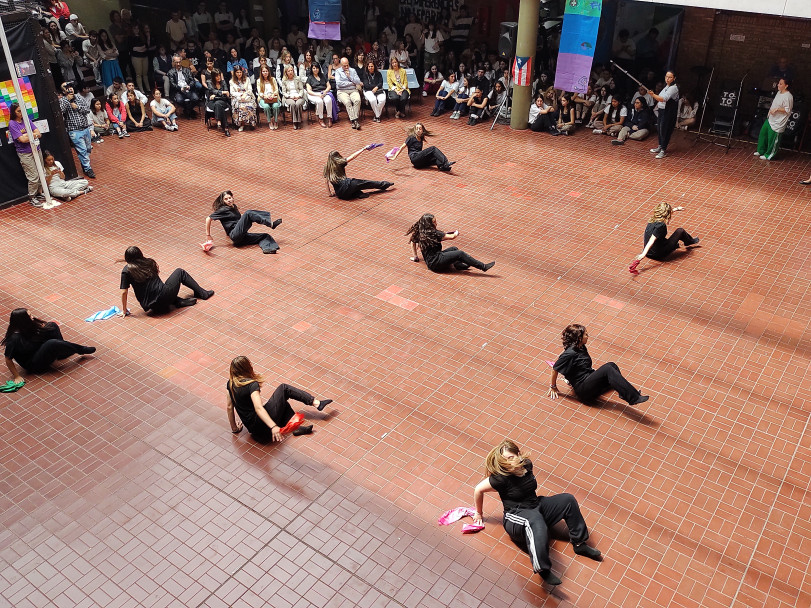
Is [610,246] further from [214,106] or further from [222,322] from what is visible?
[214,106]

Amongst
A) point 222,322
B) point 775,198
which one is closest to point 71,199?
point 222,322

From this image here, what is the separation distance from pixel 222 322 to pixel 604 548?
5723 millimetres

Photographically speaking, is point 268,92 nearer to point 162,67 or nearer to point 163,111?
point 163,111

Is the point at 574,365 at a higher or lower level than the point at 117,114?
lower

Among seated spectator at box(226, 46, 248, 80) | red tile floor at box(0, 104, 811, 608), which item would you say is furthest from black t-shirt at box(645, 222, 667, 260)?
seated spectator at box(226, 46, 248, 80)

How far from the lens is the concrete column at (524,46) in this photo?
16062 mm

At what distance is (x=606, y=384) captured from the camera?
8.04 metres

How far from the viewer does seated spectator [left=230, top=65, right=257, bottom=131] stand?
17047 mm

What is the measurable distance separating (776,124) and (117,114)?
1438 centimetres

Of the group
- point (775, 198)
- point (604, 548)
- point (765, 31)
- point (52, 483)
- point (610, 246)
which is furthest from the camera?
point (765, 31)

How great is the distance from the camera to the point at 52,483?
23.7 ft

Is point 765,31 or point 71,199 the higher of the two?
point 765,31

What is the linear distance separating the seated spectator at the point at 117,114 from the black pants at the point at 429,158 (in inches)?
277

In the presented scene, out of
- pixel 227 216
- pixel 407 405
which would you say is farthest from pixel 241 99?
pixel 407 405
